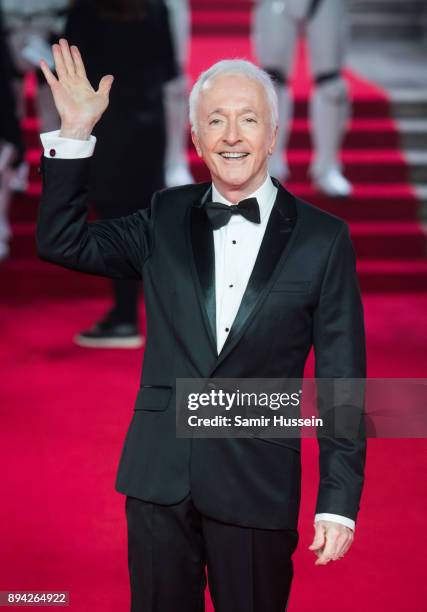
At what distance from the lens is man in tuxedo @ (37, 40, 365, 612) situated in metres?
1.78

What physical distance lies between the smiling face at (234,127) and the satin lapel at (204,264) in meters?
0.08

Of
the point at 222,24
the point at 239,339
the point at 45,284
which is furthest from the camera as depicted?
the point at 222,24

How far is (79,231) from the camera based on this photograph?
1818mm

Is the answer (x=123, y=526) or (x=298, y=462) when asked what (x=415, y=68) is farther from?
(x=298, y=462)

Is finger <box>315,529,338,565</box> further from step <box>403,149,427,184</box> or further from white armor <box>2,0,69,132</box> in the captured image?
step <box>403,149,427,184</box>

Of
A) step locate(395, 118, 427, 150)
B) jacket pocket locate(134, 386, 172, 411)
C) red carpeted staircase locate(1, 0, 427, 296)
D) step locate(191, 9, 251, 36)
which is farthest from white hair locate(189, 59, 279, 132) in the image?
step locate(191, 9, 251, 36)

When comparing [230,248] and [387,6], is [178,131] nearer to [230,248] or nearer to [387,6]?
[230,248]

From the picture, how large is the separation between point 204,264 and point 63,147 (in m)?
0.30

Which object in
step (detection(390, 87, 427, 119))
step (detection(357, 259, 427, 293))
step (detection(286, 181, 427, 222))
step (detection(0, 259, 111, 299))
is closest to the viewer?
step (detection(0, 259, 111, 299))

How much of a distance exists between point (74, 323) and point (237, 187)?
12.0 feet

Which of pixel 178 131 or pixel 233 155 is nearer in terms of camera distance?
pixel 233 155

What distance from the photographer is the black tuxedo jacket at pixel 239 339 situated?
1.78m

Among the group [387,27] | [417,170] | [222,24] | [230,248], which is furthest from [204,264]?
[387,27]

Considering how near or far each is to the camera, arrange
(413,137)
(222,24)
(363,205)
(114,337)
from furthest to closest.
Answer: (222,24), (413,137), (363,205), (114,337)
